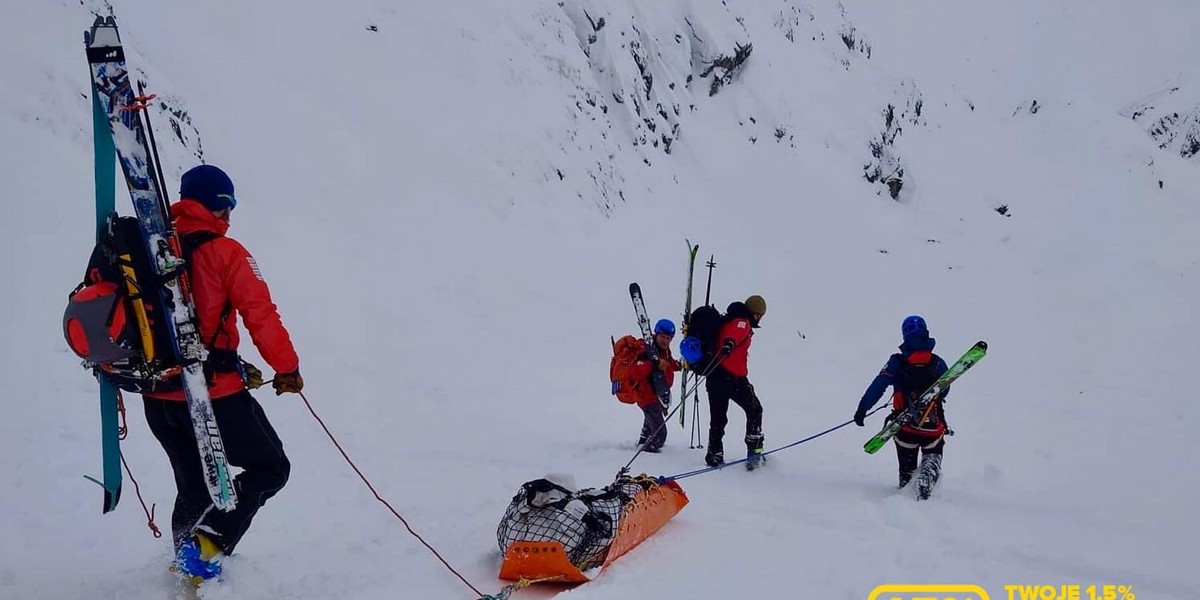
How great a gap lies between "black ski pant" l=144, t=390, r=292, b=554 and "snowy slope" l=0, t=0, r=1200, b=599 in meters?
0.39

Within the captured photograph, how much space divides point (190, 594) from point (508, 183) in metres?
16.1

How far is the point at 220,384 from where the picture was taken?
12.0ft

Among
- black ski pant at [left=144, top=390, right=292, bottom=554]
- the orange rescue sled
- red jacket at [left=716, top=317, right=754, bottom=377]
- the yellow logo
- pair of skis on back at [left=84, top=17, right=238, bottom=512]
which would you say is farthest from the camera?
red jacket at [left=716, top=317, right=754, bottom=377]

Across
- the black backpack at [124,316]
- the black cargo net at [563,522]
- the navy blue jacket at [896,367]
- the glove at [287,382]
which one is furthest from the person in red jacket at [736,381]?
the black backpack at [124,316]

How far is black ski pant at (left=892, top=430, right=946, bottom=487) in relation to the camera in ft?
20.5

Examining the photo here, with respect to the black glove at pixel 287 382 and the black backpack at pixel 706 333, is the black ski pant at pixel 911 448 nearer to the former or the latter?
the black backpack at pixel 706 333

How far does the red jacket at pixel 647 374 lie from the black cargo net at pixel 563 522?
10.7 ft

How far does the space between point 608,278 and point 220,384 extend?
50.4 ft

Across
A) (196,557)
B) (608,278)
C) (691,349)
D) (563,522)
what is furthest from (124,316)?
(608,278)

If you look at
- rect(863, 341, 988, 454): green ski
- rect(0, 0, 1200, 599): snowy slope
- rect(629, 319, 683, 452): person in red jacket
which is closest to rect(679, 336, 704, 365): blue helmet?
rect(629, 319, 683, 452): person in red jacket

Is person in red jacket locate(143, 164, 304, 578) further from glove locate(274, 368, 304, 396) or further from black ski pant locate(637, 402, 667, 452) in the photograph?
black ski pant locate(637, 402, 667, 452)

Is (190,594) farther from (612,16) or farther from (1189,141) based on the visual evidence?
(1189,141)

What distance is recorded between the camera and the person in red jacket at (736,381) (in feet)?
23.5

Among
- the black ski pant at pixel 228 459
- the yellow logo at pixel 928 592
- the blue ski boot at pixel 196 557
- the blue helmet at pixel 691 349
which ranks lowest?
the blue ski boot at pixel 196 557
